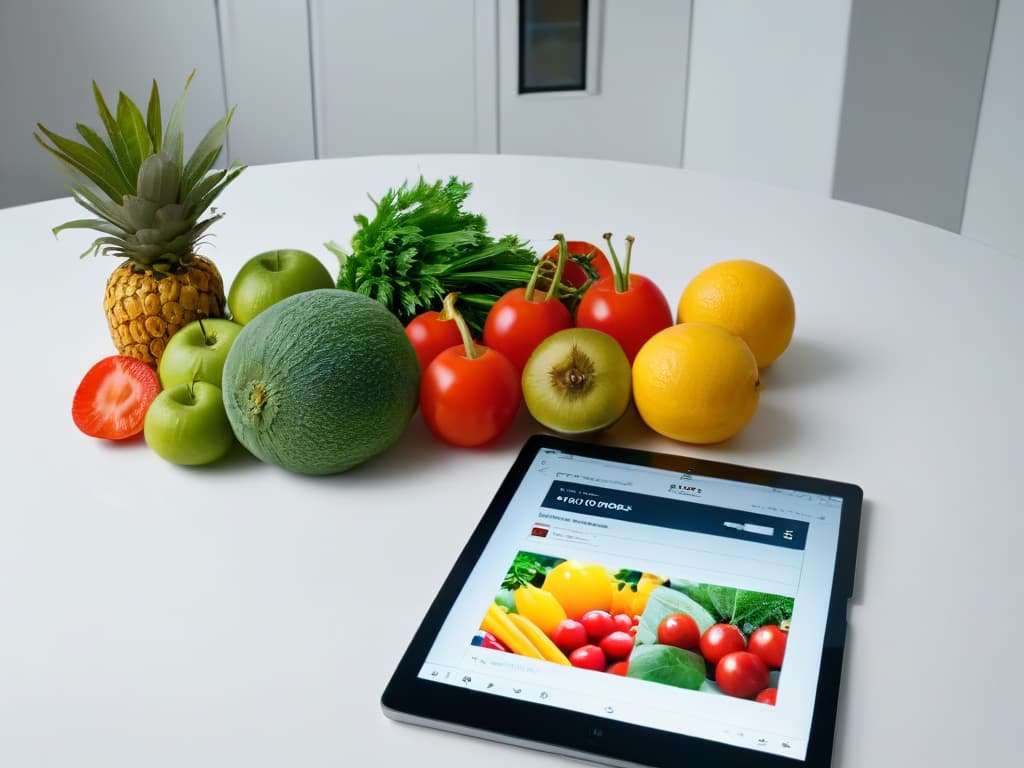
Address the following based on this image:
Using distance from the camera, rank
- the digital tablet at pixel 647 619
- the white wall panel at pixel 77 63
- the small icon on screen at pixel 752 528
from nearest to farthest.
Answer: the digital tablet at pixel 647 619, the small icon on screen at pixel 752 528, the white wall panel at pixel 77 63

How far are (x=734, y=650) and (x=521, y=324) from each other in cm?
38

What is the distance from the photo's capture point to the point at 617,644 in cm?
64

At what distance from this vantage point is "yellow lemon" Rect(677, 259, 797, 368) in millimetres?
967

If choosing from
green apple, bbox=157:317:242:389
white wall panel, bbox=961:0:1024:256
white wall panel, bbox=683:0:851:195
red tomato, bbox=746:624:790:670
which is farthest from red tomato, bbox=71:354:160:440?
white wall panel, bbox=961:0:1024:256

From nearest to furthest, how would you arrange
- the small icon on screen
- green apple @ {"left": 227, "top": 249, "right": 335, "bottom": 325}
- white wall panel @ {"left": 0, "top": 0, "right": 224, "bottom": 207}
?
the small icon on screen < green apple @ {"left": 227, "top": 249, "right": 335, "bottom": 325} < white wall panel @ {"left": 0, "top": 0, "right": 224, "bottom": 207}

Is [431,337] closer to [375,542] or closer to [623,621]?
[375,542]

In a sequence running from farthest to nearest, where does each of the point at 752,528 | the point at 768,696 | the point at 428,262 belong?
the point at 428,262, the point at 752,528, the point at 768,696

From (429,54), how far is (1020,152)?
5.75 feet

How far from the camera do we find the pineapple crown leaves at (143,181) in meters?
0.91

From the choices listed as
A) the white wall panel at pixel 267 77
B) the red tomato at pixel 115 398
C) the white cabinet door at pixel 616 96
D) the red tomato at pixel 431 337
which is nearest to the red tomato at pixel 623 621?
the red tomato at pixel 431 337

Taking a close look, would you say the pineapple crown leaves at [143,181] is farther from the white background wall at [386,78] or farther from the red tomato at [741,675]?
the white background wall at [386,78]

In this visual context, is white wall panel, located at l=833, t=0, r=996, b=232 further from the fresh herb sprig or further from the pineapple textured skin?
the pineapple textured skin

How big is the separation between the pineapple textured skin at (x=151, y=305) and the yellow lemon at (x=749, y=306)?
1.52ft

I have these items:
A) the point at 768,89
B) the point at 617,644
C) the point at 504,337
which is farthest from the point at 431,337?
the point at 768,89
